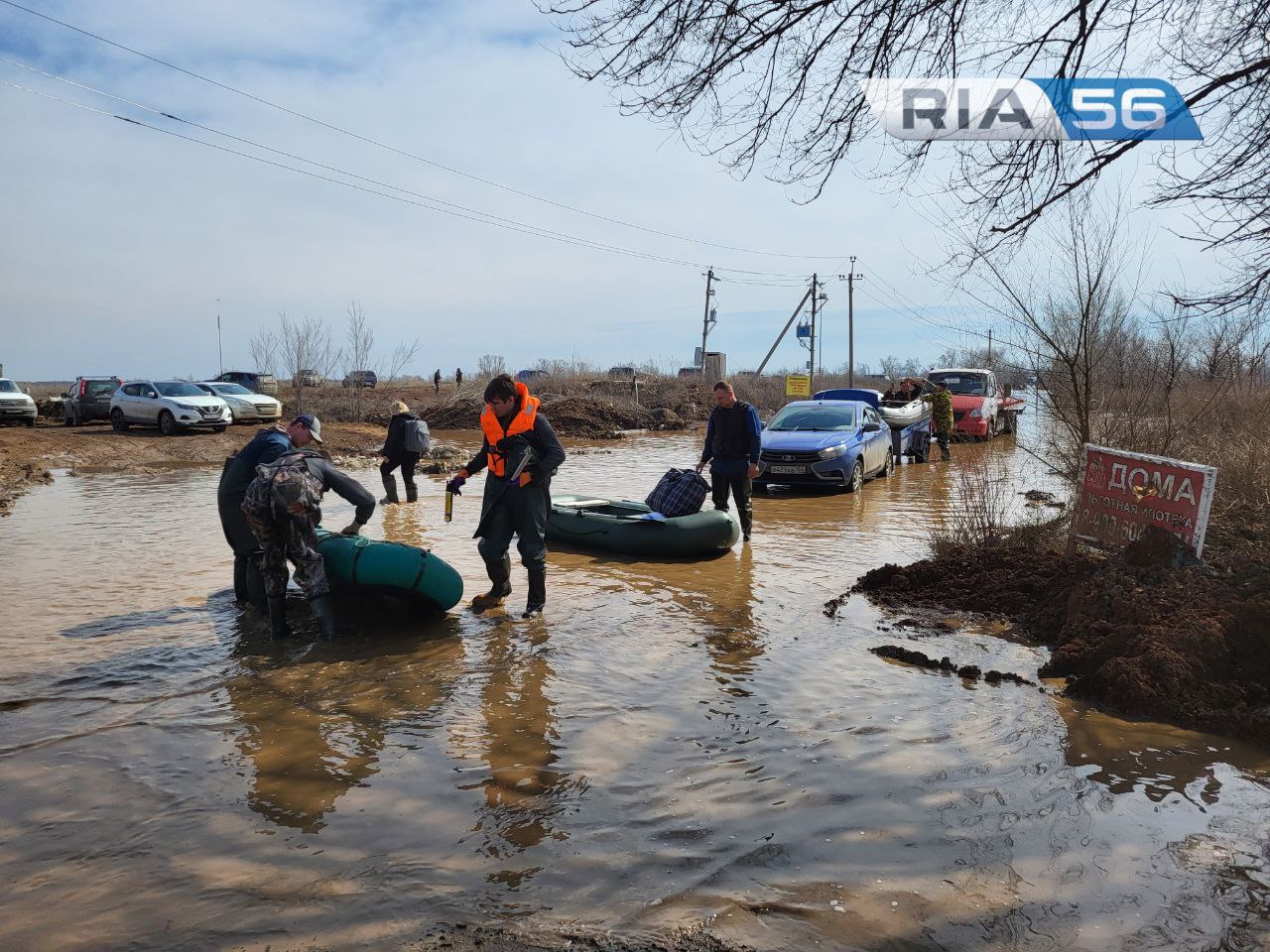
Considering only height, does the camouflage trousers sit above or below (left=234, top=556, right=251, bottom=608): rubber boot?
above

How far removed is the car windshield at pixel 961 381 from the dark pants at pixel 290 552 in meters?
21.5

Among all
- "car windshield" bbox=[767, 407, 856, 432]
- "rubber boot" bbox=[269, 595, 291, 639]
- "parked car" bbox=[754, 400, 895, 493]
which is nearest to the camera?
"rubber boot" bbox=[269, 595, 291, 639]

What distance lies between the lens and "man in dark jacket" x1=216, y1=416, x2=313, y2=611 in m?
6.71

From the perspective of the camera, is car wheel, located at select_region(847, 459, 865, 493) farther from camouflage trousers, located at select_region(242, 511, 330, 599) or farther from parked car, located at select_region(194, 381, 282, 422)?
parked car, located at select_region(194, 381, 282, 422)

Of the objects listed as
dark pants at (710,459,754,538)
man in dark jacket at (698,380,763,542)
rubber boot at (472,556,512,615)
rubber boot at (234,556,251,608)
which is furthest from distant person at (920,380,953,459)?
rubber boot at (234,556,251,608)

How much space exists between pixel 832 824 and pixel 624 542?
606 centimetres

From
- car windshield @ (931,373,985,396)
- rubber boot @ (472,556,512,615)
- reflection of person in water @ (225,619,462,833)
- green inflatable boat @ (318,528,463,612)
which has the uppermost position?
car windshield @ (931,373,985,396)

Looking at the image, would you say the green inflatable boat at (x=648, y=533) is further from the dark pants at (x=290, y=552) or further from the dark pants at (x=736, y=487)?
the dark pants at (x=290, y=552)

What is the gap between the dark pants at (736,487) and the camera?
1007cm

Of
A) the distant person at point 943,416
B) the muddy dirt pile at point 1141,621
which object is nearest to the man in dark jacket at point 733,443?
the muddy dirt pile at point 1141,621

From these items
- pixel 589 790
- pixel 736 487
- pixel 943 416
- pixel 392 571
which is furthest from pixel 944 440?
pixel 589 790

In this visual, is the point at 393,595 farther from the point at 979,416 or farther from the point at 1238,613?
the point at 979,416

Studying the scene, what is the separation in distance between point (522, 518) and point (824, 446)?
862 centimetres

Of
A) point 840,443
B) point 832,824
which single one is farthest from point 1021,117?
point 840,443
